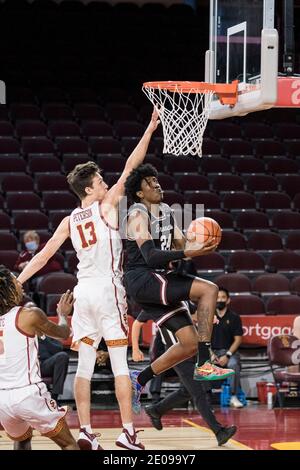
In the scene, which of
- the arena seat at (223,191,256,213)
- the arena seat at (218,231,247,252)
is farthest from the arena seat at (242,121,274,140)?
the arena seat at (218,231,247,252)

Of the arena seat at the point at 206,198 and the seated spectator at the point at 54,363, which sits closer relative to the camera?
the seated spectator at the point at 54,363

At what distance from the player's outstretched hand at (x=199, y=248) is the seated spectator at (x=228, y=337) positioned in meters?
5.10

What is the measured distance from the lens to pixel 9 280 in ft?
20.9

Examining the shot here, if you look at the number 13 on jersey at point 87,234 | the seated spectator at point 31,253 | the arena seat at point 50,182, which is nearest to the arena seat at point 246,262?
the seated spectator at point 31,253

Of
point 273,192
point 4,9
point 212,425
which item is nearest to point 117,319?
point 212,425

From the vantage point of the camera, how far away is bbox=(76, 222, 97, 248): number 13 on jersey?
23.9 feet

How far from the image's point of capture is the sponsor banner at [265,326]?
12.6m

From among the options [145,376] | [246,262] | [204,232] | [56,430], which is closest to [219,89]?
[204,232]

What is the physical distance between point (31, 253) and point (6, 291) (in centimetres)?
627

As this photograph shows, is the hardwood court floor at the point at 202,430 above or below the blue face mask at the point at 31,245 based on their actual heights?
below

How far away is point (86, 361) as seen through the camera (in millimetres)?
7195

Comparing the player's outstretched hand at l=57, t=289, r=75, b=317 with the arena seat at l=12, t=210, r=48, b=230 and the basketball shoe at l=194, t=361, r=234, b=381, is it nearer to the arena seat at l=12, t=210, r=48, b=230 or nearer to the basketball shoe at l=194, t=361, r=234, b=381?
the basketball shoe at l=194, t=361, r=234, b=381

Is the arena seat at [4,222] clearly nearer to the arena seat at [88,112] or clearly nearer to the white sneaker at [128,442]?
the arena seat at [88,112]

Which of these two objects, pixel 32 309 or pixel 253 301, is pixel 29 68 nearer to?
pixel 253 301
